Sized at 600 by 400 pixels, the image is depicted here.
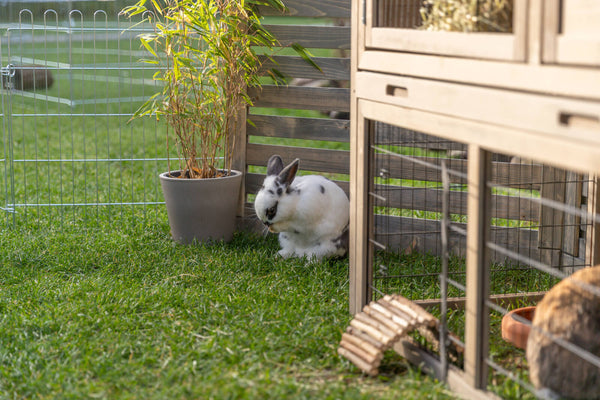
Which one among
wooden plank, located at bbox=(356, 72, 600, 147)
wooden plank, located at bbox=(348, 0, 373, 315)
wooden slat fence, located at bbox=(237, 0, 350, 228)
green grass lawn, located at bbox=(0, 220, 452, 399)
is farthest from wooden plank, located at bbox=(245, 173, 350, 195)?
wooden plank, located at bbox=(356, 72, 600, 147)

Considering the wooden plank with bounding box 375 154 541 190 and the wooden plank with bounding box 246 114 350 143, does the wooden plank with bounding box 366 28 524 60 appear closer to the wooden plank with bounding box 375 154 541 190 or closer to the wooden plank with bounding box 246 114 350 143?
the wooden plank with bounding box 375 154 541 190

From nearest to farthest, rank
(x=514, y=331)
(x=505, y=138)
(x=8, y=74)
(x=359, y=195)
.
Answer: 1. (x=505, y=138)
2. (x=514, y=331)
3. (x=359, y=195)
4. (x=8, y=74)

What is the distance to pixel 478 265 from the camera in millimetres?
2369

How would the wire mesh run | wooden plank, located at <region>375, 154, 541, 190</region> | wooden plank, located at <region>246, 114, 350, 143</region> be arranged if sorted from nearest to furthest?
the wire mesh run < wooden plank, located at <region>375, 154, 541, 190</region> < wooden plank, located at <region>246, 114, 350, 143</region>

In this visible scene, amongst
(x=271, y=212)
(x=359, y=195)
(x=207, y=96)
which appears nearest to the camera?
(x=359, y=195)

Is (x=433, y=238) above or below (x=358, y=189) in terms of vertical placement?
below

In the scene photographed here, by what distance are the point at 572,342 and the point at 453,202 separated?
75.5 inches

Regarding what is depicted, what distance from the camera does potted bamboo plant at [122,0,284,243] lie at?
420 cm

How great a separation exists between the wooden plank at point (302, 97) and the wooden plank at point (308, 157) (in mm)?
258

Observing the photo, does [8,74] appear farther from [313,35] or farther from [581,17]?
[581,17]

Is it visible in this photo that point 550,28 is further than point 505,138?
No

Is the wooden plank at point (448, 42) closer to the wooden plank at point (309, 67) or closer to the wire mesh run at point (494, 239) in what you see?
the wire mesh run at point (494, 239)

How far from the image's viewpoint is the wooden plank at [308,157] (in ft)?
14.6

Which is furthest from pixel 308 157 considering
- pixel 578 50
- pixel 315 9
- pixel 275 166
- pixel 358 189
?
pixel 578 50
